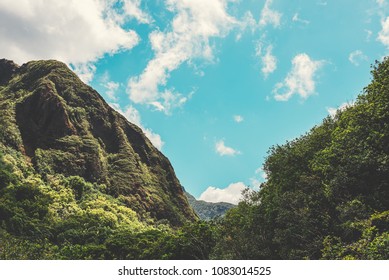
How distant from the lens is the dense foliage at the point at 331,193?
1038 inches

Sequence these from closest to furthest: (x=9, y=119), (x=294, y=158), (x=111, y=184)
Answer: (x=294, y=158), (x=9, y=119), (x=111, y=184)

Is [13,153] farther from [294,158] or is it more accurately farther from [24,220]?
[294,158]

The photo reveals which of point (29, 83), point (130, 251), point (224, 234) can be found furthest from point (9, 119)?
point (224, 234)

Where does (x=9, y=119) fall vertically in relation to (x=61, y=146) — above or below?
above

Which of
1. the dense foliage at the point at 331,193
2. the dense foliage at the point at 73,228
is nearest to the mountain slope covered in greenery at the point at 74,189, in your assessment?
the dense foliage at the point at 73,228

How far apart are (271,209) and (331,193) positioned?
987 cm

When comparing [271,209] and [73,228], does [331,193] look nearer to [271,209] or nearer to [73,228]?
[271,209]

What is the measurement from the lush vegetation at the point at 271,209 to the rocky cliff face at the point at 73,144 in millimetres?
2219

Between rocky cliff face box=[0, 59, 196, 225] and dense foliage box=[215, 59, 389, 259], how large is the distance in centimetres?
11509

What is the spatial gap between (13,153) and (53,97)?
1649 inches

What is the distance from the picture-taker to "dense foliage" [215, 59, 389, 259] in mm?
26359

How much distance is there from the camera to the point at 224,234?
50938 millimetres

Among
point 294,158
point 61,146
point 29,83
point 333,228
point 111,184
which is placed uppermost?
point 29,83

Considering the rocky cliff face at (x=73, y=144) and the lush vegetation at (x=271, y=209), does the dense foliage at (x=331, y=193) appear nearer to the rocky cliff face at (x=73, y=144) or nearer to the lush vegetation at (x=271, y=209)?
the lush vegetation at (x=271, y=209)
